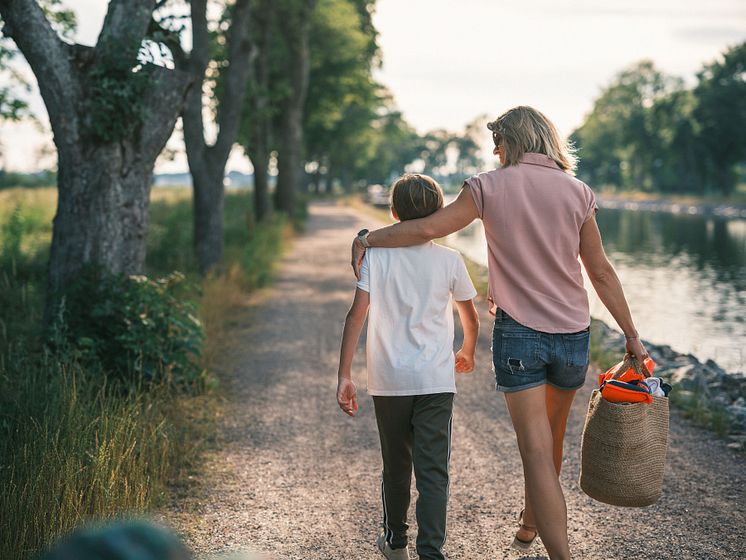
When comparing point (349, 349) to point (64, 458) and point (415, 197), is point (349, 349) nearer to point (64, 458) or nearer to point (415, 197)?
point (415, 197)

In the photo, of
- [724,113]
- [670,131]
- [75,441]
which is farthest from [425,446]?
[670,131]

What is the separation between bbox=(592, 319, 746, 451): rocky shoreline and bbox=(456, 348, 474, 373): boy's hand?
2.92 meters

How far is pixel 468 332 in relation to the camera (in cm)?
388

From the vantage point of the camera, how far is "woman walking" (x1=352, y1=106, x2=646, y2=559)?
3416 millimetres

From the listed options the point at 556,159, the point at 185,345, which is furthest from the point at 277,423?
the point at 556,159

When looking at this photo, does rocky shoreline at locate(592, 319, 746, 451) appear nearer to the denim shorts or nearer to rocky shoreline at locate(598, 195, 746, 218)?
the denim shorts

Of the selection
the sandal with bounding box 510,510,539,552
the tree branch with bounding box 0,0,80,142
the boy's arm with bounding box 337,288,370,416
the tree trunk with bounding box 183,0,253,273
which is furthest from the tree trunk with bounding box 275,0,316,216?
the sandal with bounding box 510,510,539,552

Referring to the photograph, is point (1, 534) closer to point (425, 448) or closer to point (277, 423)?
point (425, 448)

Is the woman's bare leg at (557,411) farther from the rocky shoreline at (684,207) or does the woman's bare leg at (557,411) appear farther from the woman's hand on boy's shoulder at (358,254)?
the rocky shoreline at (684,207)

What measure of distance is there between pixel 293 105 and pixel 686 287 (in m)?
14.7

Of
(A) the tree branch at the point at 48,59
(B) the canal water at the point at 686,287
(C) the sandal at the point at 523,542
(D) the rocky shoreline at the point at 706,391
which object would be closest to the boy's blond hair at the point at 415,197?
(C) the sandal at the point at 523,542

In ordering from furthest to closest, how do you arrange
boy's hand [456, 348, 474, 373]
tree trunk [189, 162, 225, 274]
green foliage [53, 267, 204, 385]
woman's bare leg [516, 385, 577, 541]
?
1. tree trunk [189, 162, 225, 274]
2. green foliage [53, 267, 204, 385]
3. boy's hand [456, 348, 474, 373]
4. woman's bare leg [516, 385, 577, 541]

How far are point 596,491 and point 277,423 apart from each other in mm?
3356

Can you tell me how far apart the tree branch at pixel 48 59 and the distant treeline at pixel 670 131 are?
2781 inches
